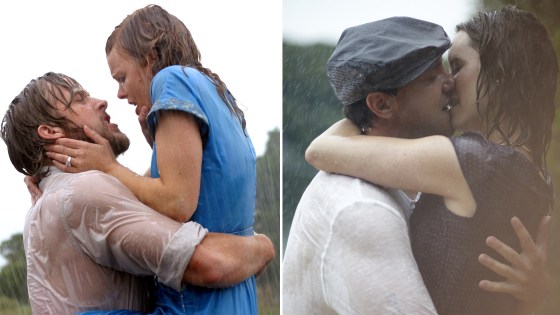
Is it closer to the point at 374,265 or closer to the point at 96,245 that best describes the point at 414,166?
the point at 374,265

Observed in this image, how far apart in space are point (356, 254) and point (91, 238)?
65 centimetres

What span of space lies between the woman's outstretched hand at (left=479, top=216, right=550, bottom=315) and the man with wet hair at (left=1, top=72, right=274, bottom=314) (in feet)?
1.86

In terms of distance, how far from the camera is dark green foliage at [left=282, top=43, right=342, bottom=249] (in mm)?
2660

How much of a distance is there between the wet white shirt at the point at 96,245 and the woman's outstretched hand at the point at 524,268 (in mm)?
740

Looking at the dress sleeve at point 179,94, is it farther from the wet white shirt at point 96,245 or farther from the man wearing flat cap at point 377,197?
the man wearing flat cap at point 377,197

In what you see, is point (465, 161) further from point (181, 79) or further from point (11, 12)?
point (11, 12)

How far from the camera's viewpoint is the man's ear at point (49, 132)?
2.52 metres

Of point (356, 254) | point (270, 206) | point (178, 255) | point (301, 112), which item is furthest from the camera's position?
point (270, 206)

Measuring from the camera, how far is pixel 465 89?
2.51 m

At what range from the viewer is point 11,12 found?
9.70ft

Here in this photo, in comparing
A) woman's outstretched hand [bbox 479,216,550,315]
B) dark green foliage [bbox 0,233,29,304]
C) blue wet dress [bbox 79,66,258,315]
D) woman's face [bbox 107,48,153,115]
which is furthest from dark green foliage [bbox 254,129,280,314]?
dark green foliage [bbox 0,233,29,304]

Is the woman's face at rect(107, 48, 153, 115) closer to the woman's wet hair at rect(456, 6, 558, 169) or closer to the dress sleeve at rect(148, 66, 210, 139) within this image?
the dress sleeve at rect(148, 66, 210, 139)

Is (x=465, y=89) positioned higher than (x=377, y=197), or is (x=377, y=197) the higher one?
(x=465, y=89)

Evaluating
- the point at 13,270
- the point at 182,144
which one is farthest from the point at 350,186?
the point at 13,270
